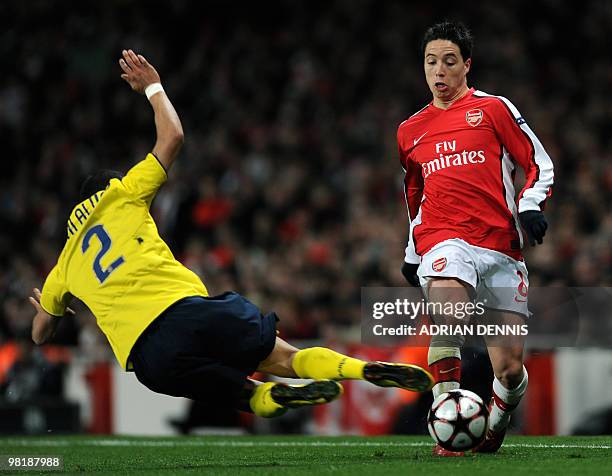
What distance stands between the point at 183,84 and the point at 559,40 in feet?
16.7

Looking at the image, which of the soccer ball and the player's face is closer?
the soccer ball

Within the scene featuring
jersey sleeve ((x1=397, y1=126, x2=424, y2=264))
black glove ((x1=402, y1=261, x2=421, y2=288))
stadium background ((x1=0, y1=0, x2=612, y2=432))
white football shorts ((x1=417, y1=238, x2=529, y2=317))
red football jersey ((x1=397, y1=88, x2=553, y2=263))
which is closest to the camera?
white football shorts ((x1=417, y1=238, x2=529, y2=317))

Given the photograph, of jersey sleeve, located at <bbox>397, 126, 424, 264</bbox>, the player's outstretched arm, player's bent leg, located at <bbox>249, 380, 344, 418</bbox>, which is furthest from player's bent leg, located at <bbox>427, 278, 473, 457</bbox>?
the player's outstretched arm

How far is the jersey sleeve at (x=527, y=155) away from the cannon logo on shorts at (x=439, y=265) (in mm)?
457

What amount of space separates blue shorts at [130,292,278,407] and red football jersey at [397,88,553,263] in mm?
1131

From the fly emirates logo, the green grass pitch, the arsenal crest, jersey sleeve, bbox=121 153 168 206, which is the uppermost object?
the arsenal crest

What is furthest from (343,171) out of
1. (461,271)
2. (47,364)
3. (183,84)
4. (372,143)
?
(461,271)

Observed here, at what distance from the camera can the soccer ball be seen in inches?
229

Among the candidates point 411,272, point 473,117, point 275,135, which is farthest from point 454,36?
point 275,135

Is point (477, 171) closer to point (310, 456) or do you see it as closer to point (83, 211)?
point (310, 456)

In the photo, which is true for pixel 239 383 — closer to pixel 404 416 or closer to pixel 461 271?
pixel 461 271

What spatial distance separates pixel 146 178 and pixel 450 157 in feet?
5.16

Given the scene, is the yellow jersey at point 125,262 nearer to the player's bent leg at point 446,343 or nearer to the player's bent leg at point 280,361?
the player's bent leg at point 280,361

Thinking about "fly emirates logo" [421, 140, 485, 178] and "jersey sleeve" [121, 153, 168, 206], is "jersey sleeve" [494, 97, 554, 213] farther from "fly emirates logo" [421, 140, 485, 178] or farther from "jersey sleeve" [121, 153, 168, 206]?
"jersey sleeve" [121, 153, 168, 206]
